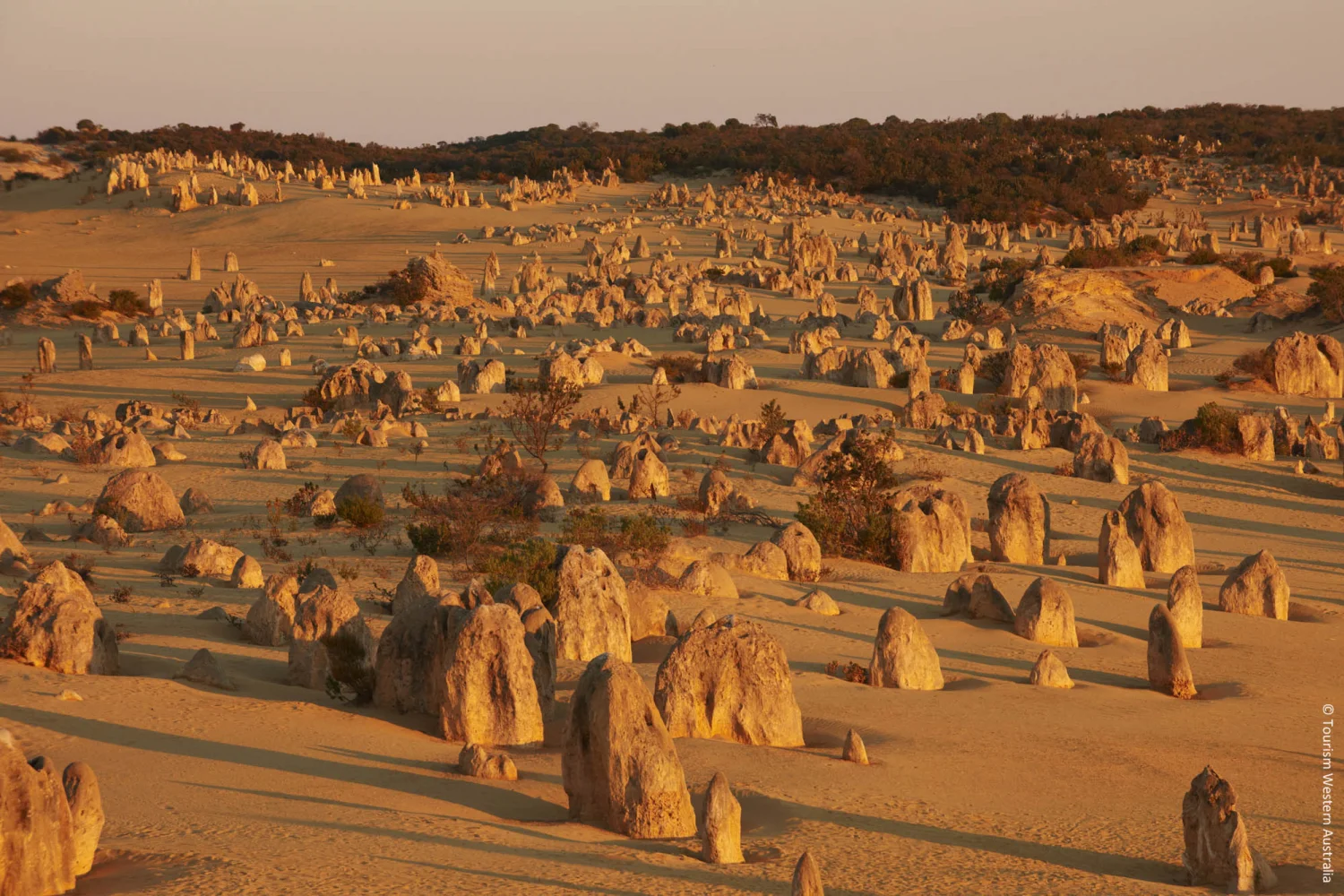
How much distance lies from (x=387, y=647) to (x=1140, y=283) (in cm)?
3225

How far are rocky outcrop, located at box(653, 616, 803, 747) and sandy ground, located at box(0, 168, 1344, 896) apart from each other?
0.65 feet

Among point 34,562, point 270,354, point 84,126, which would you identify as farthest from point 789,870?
point 84,126

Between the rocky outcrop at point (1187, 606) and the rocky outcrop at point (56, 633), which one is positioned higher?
the rocky outcrop at point (56, 633)

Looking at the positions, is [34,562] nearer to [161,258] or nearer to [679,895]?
[679,895]

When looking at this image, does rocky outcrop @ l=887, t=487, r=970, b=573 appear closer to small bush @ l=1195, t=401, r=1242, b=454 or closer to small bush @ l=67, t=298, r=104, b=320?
small bush @ l=1195, t=401, r=1242, b=454

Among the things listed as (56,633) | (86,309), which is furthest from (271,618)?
(86,309)

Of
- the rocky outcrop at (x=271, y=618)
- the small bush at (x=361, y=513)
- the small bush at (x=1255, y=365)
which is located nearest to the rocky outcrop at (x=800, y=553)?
the small bush at (x=361, y=513)

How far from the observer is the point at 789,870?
24.6 ft

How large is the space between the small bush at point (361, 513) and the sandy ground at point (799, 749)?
0.62 m

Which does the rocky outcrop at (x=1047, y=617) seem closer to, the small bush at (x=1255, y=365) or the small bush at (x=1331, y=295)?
the small bush at (x=1255, y=365)

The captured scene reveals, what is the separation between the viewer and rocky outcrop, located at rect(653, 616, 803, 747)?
992 centimetres

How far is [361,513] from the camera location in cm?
1705

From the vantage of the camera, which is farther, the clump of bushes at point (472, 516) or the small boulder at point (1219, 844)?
the clump of bushes at point (472, 516)

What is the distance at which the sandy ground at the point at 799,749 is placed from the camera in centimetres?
747
